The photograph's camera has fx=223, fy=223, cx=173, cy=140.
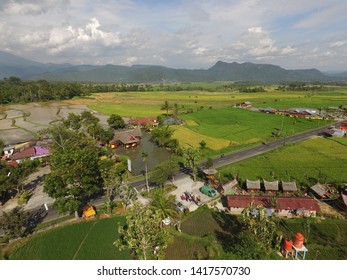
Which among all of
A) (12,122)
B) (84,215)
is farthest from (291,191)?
(12,122)

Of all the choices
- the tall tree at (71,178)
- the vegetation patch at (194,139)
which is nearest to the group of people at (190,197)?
the tall tree at (71,178)

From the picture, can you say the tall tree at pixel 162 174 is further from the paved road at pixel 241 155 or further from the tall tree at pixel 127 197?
the tall tree at pixel 127 197

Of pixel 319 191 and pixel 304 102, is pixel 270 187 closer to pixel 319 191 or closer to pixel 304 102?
pixel 319 191

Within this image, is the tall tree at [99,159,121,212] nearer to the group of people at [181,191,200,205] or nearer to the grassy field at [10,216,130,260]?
the grassy field at [10,216,130,260]

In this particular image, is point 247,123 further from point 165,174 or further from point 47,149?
point 47,149

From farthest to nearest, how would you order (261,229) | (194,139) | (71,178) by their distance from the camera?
(194,139)
(71,178)
(261,229)

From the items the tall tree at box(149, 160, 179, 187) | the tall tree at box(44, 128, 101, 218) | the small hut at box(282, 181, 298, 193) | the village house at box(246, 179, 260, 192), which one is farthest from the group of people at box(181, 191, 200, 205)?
the small hut at box(282, 181, 298, 193)

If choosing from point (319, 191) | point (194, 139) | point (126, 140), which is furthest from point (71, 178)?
point (194, 139)
